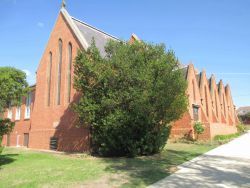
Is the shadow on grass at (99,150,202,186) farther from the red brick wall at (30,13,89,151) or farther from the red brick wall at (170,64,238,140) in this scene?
the red brick wall at (30,13,89,151)

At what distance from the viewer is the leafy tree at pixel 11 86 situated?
473 inches

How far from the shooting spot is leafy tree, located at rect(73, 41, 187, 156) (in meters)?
15.8

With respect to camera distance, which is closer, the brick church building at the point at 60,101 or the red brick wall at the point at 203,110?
the brick church building at the point at 60,101

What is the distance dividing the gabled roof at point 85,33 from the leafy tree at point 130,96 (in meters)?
5.64

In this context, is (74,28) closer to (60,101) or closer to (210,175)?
(60,101)

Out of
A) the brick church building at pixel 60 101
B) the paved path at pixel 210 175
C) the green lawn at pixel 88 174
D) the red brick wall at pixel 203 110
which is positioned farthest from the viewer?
the red brick wall at pixel 203 110

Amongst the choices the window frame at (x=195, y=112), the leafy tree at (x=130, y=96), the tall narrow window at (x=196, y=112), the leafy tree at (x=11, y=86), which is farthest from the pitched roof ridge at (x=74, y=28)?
the tall narrow window at (x=196, y=112)

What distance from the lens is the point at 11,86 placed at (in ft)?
40.2

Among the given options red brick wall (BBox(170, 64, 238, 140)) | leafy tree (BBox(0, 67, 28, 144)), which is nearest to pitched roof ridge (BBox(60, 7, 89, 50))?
red brick wall (BBox(170, 64, 238, 140))

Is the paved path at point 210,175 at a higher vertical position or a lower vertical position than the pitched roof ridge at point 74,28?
lower

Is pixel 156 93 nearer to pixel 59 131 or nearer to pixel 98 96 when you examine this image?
pixel 98 96

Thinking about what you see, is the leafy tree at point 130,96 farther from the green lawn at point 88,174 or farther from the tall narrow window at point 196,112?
the tall narrow window at point 196,112

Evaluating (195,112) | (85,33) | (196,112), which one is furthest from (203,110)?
(85,33)

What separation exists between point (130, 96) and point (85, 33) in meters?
11.8
